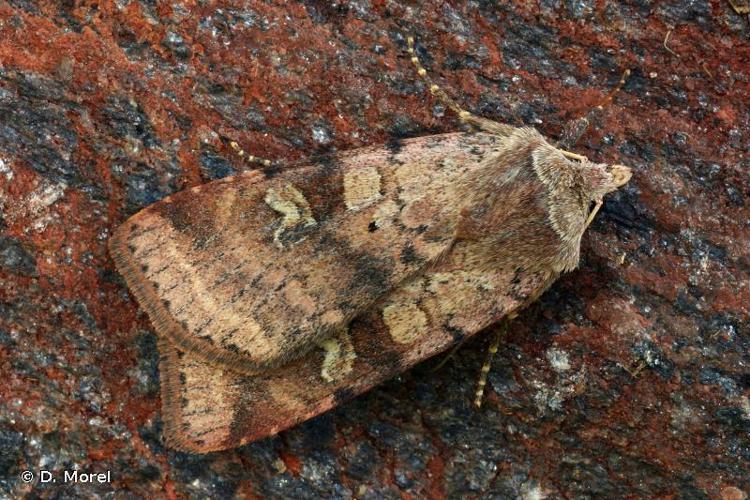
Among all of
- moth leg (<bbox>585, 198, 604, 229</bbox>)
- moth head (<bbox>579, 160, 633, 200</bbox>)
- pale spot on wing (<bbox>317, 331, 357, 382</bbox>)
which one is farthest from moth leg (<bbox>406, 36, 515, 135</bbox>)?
pale spot on wing (<bbox>317, 331, 357, 382</bbox>)

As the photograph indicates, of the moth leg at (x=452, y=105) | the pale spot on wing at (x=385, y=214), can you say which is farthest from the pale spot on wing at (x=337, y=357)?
the moth leg at (x=452, y=105)

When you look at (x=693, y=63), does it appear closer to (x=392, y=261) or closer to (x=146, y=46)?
(x=392, y=261)

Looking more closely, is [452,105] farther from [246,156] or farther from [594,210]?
[246,156]

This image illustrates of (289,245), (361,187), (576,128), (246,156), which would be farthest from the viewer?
(576,128)

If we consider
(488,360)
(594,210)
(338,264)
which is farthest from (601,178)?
(338,264)

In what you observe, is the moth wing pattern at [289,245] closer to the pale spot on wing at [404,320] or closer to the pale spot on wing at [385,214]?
the pale spot on wing at [385,214]

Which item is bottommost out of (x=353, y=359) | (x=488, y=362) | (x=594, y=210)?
(x=488, y=362)

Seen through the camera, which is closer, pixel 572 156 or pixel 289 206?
pixel 289 206
